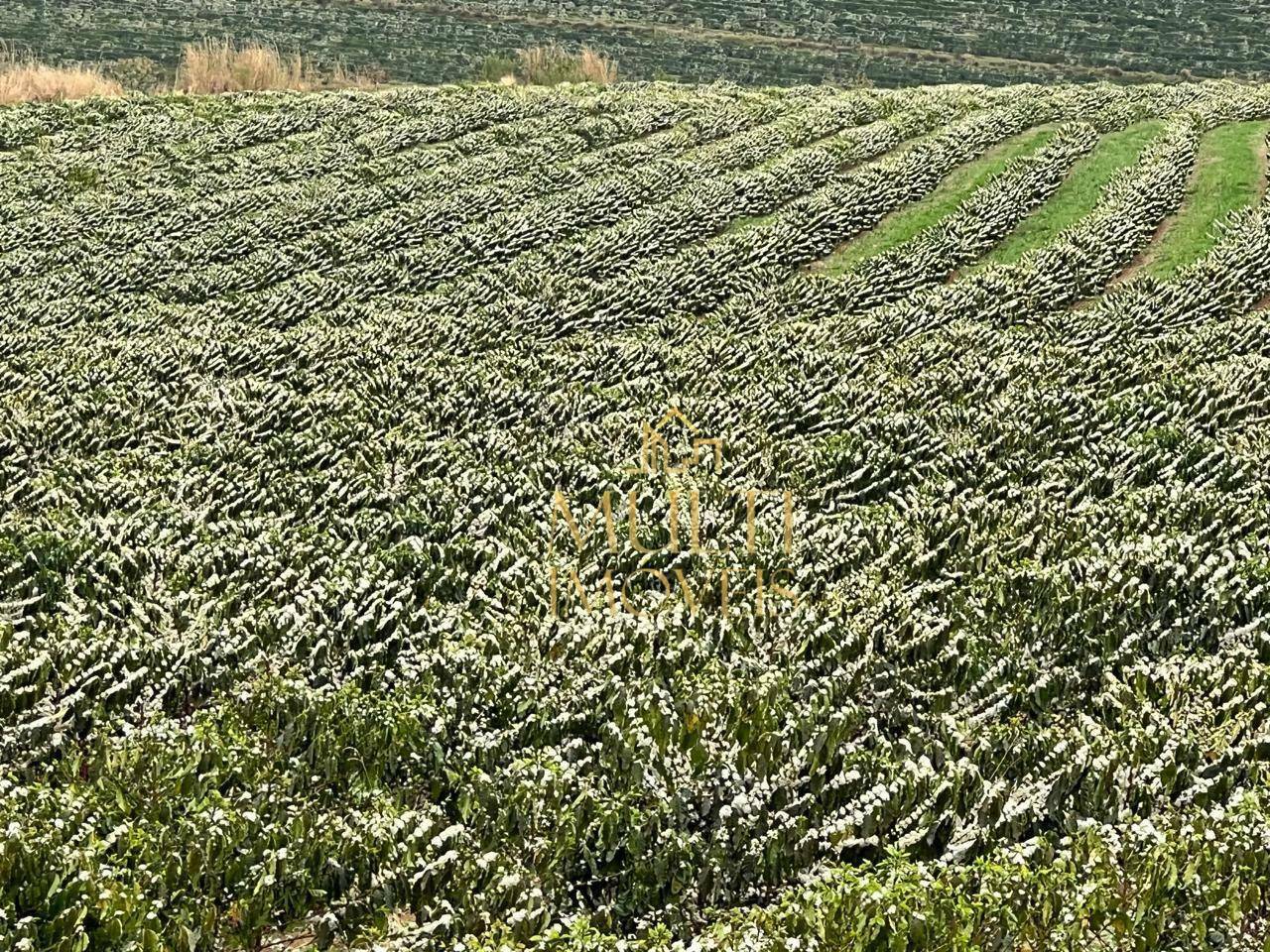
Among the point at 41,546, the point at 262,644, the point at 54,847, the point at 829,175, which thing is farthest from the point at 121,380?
the point at 829,175

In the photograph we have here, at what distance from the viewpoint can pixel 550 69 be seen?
67562 millimetres

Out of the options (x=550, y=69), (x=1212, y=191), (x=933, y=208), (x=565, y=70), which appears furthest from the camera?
(x=550, y=69)

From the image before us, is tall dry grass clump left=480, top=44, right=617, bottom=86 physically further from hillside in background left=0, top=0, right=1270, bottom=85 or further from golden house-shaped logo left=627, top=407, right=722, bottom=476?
golden house-shaped logo left=627, top=407, right=722, bottom=476

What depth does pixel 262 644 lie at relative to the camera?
40.2ft

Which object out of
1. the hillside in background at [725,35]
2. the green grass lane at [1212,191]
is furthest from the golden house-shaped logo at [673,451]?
the hillside in background at [725,35]

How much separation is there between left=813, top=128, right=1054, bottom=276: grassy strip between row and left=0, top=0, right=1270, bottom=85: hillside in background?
1502 inches

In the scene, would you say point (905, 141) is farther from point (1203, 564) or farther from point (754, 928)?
point (754, 928)

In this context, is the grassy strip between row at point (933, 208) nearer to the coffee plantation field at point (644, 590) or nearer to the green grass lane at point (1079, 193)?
the coffee plantation field at point (644, 590)

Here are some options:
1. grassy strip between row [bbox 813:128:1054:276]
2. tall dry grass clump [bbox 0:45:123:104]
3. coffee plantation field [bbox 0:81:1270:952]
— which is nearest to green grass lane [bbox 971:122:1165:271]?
coffee plantation field [bbox 0:81:1270:952]

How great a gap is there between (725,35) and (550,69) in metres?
28.2

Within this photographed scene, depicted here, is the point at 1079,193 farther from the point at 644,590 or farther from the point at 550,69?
the point at 550,69

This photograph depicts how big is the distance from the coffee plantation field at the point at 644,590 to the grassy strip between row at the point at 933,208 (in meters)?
0.71

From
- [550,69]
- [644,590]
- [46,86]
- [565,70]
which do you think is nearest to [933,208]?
[644,590]

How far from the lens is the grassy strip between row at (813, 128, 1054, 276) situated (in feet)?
102
